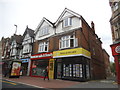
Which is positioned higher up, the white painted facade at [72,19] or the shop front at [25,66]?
the white painted facade at [72,19]

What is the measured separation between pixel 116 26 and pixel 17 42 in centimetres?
2332

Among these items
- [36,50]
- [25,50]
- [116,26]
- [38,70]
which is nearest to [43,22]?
[36,50]

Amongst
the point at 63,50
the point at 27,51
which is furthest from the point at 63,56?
the point at 27,51

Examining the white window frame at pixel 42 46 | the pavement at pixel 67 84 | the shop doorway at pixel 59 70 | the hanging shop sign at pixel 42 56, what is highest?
the white window frame at pixel 42 46

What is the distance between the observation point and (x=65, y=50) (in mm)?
14172

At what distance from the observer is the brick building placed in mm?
13117

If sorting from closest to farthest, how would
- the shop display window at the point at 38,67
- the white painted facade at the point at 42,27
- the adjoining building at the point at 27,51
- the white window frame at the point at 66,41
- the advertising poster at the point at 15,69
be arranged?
the white window frame at the point at 66,41 → the advertising poster at the point at 15,69 → the shop display window at the point at 38,67 → the white painted facade at the point at 42,27 → the adjoining building at the point at 27,51

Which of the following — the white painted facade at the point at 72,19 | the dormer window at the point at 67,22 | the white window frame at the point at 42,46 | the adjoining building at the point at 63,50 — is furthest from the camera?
the white window frame at the point at 42,46

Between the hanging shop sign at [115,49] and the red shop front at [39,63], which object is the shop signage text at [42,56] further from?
the hanging shop sign at [115,49]

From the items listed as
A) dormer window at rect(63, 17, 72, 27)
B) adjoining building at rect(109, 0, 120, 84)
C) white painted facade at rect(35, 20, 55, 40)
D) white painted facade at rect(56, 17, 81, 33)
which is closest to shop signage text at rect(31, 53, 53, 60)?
white painted facade at rect(35, 20, 55, 40)

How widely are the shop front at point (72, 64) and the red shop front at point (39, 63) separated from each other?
86.5 inches

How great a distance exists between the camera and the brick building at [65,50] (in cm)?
1312

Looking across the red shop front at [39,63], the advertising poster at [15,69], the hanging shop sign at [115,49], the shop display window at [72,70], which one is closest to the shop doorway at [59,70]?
the shop display window at [72,70]

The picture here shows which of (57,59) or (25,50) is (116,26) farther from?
(25,50)
